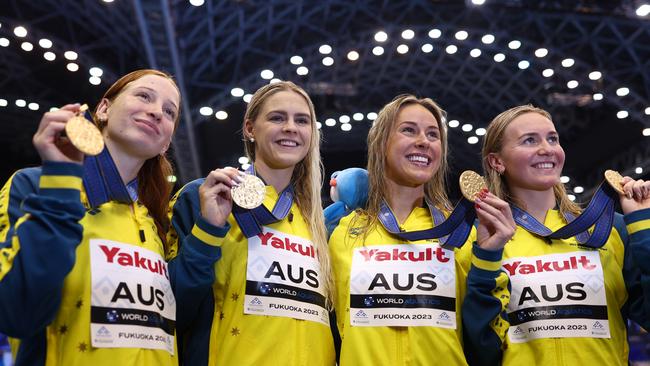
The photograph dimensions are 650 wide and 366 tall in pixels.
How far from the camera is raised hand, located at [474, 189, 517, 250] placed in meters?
2.80

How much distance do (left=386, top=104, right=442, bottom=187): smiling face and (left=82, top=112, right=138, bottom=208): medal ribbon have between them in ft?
4.83

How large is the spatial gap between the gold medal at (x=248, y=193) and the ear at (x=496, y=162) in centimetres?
152

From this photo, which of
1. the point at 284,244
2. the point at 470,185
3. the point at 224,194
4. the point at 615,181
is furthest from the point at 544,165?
the point at 224,194

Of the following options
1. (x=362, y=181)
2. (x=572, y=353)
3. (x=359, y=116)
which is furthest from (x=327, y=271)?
(x=359, y=116)

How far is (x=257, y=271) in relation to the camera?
2.74m

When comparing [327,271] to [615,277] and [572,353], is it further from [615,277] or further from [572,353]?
[615,277]

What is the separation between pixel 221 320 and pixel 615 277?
1.97 metres

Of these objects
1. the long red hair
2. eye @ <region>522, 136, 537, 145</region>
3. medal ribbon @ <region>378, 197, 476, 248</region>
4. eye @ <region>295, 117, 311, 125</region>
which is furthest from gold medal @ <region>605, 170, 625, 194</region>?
the long red hair

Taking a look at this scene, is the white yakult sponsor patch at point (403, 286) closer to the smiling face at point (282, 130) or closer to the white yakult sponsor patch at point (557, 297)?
the white yakult sponsor patch at point (557, 297)

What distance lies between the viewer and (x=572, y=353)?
9.34 feet

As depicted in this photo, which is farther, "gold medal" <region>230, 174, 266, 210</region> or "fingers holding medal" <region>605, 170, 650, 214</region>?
"fingers holding medal" <region>605, 170, 650, 214</region>

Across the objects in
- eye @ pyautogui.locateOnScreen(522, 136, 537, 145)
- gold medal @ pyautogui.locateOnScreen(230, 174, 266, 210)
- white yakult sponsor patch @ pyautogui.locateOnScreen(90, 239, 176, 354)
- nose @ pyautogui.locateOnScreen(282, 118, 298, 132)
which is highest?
eye @ pyautogui.locateOnScreen(522, 136, 537, 145)

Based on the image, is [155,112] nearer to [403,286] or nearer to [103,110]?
[103,110]

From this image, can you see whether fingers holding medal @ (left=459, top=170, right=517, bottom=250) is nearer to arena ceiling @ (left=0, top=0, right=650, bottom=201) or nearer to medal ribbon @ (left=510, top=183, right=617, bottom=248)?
medal ribbon @ (left=510, top=183, right=617, bottom=248)
